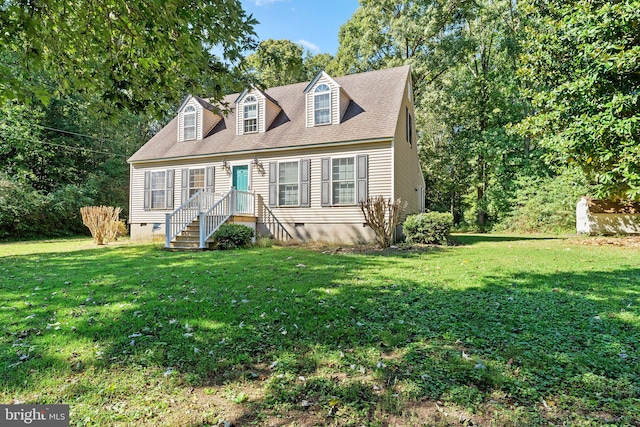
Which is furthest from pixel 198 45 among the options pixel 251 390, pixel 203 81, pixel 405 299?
pixel 405 299

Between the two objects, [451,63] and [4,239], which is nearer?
[4,239]

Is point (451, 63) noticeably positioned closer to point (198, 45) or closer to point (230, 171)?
point (230, 171)

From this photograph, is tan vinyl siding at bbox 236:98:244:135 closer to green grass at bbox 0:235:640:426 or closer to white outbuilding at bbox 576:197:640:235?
green grass at bbox 0:235:640:426

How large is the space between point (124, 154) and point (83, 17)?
23.3m

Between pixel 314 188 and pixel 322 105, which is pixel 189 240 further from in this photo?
pixel 322 105

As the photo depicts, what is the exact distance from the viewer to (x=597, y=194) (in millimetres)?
10008

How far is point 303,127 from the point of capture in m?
13.3

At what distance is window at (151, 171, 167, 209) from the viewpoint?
15.0 meters

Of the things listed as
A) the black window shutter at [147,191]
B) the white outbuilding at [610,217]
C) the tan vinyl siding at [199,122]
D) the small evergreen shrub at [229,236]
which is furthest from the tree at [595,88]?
the black window shutter at [147,191]

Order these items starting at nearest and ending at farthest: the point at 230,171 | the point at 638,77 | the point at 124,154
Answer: the point at 638,77 → the point at 230,171 → the point at 124,154

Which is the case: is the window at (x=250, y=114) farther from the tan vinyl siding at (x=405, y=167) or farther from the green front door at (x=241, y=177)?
the tan vinyl siding at (x=405, y=167)

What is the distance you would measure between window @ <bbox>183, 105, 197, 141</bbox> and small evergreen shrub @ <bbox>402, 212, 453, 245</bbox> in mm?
10545

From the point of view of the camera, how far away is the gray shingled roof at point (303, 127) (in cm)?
1203

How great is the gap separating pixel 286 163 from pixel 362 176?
313 centimetres
